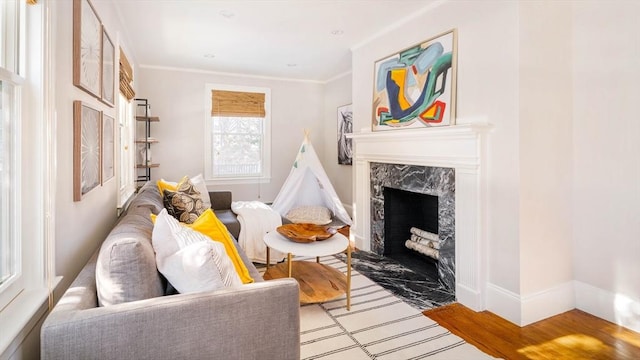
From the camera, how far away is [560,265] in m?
2.57

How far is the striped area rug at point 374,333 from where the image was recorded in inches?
79.7

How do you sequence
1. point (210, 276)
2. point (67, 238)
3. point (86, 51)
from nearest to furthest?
point (210, 276), point (67, 238), point (86, 51)

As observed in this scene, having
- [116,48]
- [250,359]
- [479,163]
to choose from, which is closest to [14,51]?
[250,359]

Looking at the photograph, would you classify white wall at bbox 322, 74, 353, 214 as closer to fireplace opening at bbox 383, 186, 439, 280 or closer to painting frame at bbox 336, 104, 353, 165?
painting frame at bbox 336, 104, 353, 165

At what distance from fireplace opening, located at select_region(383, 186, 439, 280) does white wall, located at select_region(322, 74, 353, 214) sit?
6.46ft

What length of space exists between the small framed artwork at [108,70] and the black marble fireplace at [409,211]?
260 centimetres

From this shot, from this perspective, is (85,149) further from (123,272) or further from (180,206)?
(180,206)

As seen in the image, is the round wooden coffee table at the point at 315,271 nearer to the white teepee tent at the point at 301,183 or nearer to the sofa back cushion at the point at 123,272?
the sofa back cushion at the point at 123,272

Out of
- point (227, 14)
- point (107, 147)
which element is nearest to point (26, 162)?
point (107, 147)

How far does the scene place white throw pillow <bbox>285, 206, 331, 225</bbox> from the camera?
516 centimetres

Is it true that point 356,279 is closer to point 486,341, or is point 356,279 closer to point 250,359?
point 486,341

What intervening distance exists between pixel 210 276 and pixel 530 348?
1.98 m

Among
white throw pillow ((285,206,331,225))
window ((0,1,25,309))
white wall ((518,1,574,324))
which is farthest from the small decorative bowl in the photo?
white throw pillow ((285,206,331,225))

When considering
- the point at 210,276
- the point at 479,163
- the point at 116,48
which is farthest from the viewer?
the point at 116,48
